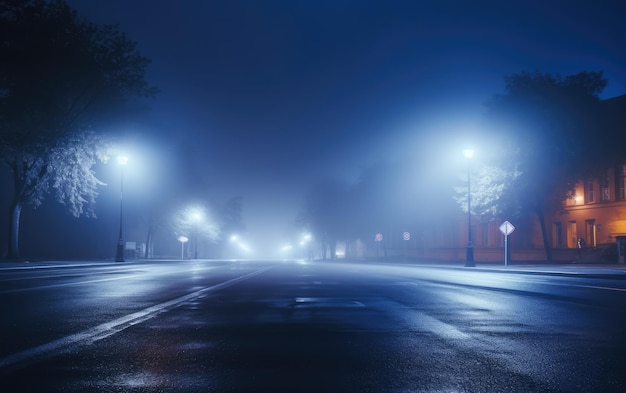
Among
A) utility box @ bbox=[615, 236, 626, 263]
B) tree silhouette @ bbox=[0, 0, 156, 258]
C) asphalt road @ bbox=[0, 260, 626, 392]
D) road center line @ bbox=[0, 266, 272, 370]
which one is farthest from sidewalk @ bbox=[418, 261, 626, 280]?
tree silhouette @ bbox=[0, 0, 156, 258]

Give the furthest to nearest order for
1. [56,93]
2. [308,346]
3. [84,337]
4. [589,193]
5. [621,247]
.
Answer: [589,193]
[621,247]
[56,93]
[84,337]
[308,346]

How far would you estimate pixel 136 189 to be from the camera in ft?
220

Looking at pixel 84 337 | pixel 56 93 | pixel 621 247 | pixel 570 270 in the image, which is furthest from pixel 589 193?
pixel 84 337

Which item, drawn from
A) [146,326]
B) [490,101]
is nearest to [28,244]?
[490,101]

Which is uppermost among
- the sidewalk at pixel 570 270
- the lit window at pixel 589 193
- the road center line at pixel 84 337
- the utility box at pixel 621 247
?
the lit window at pixel 589 193

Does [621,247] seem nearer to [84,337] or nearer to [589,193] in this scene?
[589,193]

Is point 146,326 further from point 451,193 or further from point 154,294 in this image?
point 451,193

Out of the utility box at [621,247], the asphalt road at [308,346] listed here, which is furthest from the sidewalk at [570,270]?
the asphalt road at [308,346]

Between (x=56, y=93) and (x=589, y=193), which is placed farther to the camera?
(x=589, y=193)

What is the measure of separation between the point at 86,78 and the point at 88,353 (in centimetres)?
3657

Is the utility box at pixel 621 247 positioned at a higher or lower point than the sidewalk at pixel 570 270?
higher

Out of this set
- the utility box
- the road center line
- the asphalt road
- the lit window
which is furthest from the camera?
the lit window

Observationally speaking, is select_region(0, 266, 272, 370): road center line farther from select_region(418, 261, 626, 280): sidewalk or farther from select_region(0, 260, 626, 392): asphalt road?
select_region(418, 261, 626, 280): sidewalk

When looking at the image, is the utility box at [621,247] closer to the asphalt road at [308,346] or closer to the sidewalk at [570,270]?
the sidewalk at [570,270]
